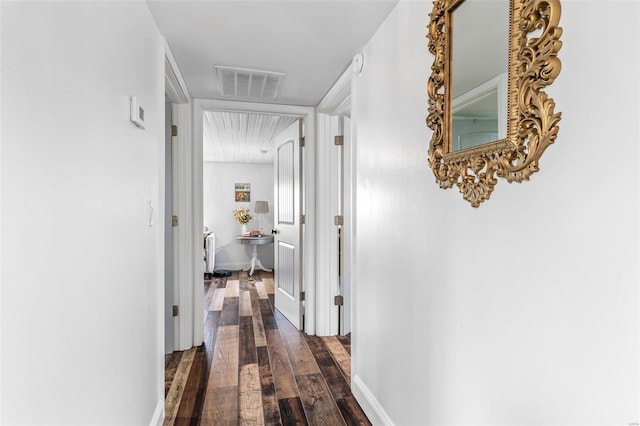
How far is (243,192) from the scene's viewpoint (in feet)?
22.3

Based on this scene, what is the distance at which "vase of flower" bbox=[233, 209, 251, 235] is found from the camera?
21.8 ft

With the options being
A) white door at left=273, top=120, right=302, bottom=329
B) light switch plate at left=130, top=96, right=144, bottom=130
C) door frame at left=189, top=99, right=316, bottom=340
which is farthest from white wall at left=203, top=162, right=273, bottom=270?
light switch plate at left=130, top=96, right=144, bottom=130

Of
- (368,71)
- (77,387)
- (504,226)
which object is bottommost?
(77,387)

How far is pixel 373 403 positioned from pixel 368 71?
5.99 feet

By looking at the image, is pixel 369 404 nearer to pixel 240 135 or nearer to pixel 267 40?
pixel 267 40

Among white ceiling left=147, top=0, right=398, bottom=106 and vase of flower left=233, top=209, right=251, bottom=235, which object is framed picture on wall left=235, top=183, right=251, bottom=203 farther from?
white ceiling left=147, top=0, right=398, bottom=106

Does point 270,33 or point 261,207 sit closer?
point 270,33

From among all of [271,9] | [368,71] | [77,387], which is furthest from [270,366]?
[271,9]

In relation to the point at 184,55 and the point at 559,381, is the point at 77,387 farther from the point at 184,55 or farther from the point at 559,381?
the point at 184,55

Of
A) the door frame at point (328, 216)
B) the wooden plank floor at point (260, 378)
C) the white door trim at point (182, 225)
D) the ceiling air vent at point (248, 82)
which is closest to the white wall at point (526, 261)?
the wooden plank floor at point (260, 378)

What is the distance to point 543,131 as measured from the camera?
2.64ft

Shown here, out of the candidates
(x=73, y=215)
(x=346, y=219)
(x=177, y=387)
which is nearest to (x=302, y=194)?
(x=346, y=219)

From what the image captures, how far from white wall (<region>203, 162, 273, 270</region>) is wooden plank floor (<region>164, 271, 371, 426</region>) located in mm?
3137

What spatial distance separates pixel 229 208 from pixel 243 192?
0.42 meters
